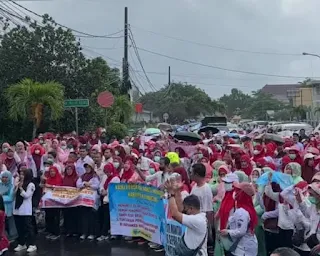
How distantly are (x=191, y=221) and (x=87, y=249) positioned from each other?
5440 millimetres

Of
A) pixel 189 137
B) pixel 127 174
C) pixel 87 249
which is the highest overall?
pixel 189 137

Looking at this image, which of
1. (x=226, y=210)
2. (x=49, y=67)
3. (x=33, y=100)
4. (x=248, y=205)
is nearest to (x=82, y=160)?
(x=226, y=210)

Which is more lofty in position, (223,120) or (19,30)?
(19,30)

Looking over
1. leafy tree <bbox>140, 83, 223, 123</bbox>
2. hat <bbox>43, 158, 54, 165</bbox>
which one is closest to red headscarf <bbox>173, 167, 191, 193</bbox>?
hat <bbox>43, 158, 54, 165</bbox>

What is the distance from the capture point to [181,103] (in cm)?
→ 7638

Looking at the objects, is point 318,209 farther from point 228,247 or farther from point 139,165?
point 139,165

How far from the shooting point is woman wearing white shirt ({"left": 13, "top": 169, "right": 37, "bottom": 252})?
10.9 metres

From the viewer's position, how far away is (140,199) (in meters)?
11.0

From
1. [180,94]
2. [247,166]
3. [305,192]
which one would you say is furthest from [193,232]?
[180,94]

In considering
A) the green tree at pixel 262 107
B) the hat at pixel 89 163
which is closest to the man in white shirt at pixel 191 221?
the hat at pixel 89 163

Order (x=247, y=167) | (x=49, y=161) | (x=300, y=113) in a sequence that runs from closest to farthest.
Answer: (x=247, y=167) → (x=49, y=161) → (x=300, y=113)

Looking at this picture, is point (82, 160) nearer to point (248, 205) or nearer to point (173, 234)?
point (248, 205)

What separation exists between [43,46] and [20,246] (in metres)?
18.5

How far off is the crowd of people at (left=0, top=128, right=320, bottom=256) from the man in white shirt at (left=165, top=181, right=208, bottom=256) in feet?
0.03
